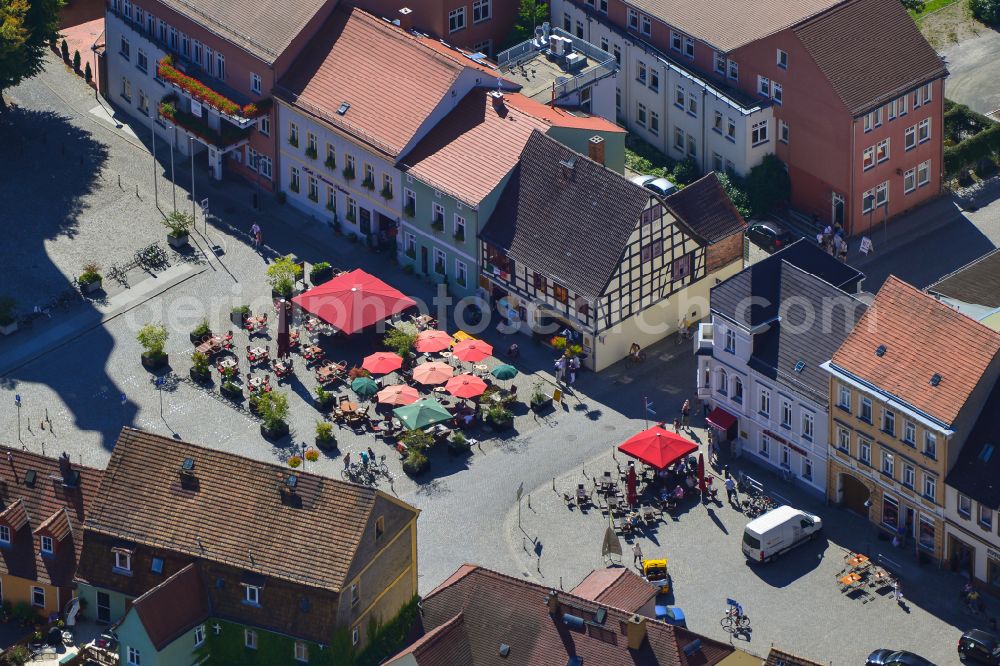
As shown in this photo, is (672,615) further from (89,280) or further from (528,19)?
(528,19)

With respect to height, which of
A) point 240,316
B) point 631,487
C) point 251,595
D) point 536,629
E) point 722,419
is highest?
point 536,629

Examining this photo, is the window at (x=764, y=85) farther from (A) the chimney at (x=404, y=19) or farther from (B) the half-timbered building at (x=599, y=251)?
(A) the chimney at (x=404, y=19)

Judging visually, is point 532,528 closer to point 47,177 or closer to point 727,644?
point 727,644

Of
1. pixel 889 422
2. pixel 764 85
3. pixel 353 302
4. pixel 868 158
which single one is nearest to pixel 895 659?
pixel 889 422

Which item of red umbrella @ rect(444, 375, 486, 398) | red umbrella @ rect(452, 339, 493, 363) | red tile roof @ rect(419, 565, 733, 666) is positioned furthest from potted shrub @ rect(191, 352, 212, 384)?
red tile roof @ rect(419, 565, 733, 666)

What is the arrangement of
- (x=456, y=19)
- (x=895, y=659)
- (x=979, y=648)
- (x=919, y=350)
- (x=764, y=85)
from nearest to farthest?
(x=895, y=659)
(x=979, y=648)
(x=919, y=350)
(x=764, y=85)
(x=456, y=19)

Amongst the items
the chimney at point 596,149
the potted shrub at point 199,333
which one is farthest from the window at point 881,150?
the potted shrub at point 199,333
